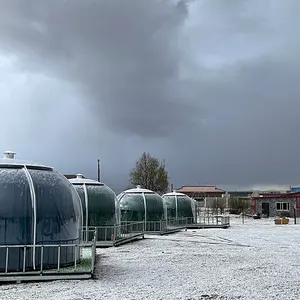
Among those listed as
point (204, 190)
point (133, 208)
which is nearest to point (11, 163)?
point (133, 208)

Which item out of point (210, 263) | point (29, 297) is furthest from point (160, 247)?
point (29, 297)

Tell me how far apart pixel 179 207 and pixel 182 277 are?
92.7 feet

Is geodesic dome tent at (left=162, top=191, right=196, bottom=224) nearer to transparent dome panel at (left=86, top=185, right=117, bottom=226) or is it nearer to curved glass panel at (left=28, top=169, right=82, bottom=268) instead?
transparent dome panel at (left=86, top=185, right=117, bottom=226)

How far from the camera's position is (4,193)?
13859 millimetres

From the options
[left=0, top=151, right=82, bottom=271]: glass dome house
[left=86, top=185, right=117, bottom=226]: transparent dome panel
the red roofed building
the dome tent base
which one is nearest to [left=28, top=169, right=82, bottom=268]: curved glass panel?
[left=0, top=151, right=82, bottom=271]: glass dome house

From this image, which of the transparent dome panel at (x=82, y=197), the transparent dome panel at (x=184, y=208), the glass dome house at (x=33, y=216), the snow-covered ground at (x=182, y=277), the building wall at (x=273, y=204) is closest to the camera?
the snow-covered ground at (x=182, y=277)

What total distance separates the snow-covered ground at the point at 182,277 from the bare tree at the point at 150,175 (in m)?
47.8

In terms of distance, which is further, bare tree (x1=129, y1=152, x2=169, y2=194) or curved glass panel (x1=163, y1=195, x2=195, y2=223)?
bare tree (x1=129, y1=152, x2=169, y2=194)

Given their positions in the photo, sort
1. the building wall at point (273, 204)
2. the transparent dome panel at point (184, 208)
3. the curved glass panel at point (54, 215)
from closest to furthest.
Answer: the curved glass panel at point (54, 215)
the transparent dome panel at point (184, 208)
the building wall at point (273, 204)

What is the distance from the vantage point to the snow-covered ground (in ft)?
37.3

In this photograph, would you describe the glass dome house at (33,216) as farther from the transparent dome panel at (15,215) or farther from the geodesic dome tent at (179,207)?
the geodesic dome tent at (179,207)

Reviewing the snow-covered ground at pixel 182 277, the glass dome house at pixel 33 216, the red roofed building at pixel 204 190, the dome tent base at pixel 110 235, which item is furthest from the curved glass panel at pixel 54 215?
the red roofed building at pixel 204 190

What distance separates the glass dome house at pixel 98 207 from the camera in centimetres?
2491

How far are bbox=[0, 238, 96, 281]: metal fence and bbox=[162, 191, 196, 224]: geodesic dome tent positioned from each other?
27.2 metres
